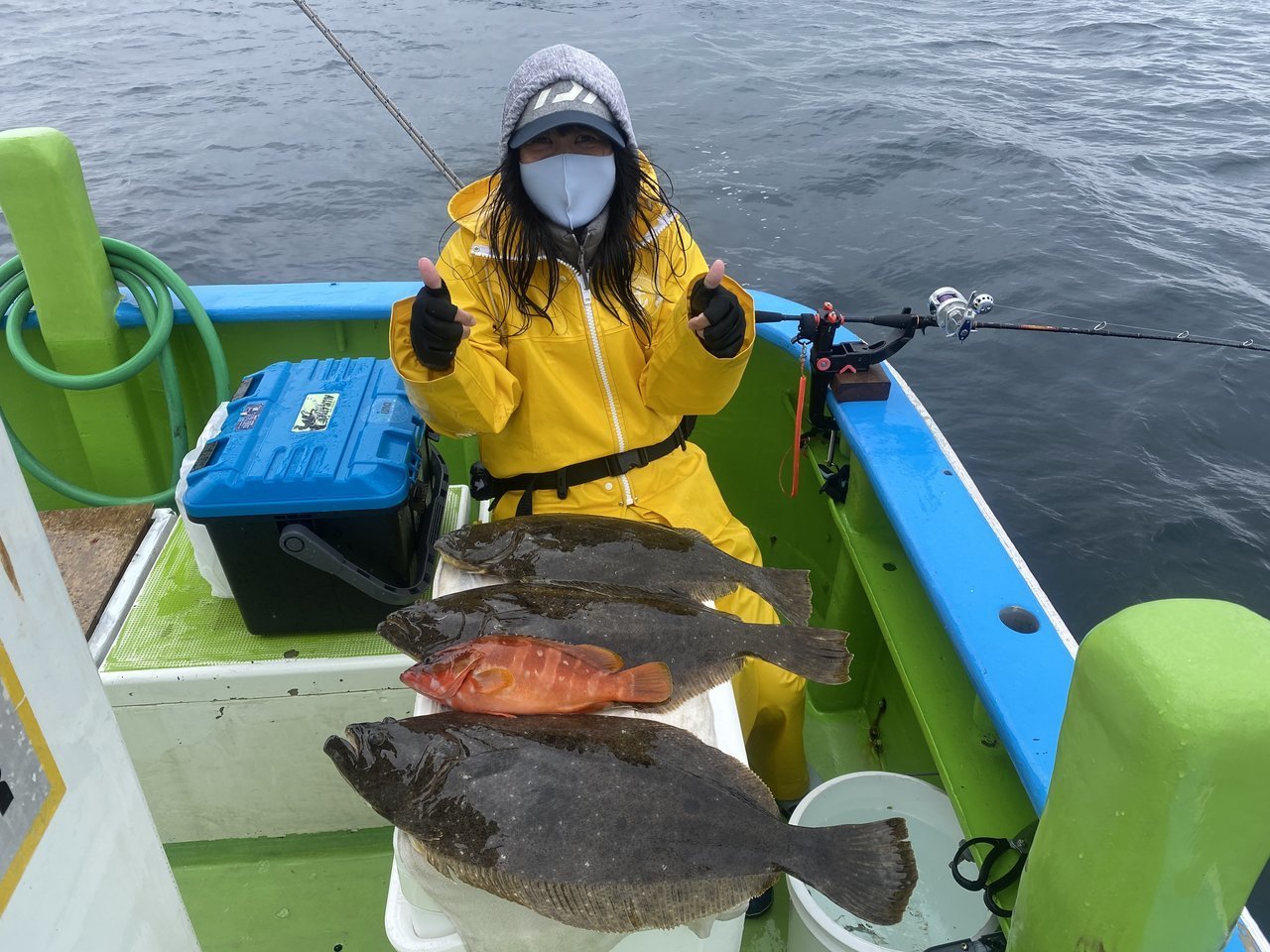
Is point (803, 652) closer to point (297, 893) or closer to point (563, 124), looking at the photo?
point (563, 124)

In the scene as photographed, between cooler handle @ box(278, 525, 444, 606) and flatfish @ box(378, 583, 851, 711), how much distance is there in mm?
453

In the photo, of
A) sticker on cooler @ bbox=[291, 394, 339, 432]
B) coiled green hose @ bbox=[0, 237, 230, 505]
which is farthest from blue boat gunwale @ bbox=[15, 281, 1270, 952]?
sticker on cooler @ bbox=[291, 394, 339, 432]

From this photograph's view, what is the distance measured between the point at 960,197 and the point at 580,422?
26.4 feet

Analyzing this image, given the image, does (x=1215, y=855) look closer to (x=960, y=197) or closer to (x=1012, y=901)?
(x=1012, y=901)

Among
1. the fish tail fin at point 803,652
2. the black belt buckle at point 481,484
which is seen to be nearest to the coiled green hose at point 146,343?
the black belt buckle at point 481,484

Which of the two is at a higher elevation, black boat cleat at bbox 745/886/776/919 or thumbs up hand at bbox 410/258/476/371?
thumbs up hand at bbox 410/258/476/371

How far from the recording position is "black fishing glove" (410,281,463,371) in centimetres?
234

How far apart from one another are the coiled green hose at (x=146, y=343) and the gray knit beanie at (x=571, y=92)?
1.77 meters

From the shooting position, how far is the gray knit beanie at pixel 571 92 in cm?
254

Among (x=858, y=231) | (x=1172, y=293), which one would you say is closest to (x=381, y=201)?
(x=858, y=231)

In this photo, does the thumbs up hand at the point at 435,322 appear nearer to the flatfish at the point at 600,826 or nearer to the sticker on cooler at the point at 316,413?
the sticker on cooler at the point at 316,413

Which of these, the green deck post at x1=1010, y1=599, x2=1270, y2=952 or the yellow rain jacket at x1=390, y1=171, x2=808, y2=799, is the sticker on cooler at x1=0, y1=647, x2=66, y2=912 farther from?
the yellow rain jacket at x1=390, y1=171, x2=808, y2=799

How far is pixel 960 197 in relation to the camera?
367 inches

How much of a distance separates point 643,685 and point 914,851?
3.85 feet
